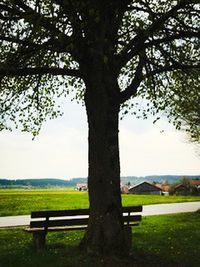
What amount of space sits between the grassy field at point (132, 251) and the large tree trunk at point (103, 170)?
588 millimetres

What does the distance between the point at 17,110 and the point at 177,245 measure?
757 cm

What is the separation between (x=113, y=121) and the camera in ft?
40.6

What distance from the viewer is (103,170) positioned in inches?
472

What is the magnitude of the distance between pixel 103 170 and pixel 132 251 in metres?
2.65

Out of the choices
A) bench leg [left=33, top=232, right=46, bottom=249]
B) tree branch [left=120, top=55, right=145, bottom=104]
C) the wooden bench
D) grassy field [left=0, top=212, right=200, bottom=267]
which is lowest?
grassy field [left=0, top=212, right=200, bottom=267]

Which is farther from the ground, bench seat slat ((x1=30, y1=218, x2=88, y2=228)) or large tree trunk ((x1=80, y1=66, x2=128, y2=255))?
large tree trunk ((x1=80, y1=66, x2=128, y2=255))

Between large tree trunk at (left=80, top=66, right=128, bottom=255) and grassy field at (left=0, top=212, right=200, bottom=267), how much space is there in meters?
0.59

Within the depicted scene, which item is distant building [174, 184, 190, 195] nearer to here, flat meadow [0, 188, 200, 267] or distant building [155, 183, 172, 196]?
distant building [155, 183, 172, 196]

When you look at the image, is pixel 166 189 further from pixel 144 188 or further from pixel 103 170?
pixel 103 170

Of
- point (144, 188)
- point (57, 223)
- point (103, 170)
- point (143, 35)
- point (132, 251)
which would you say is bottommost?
point (132, 251)

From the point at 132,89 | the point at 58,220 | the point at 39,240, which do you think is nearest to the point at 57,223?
the point at 58,220

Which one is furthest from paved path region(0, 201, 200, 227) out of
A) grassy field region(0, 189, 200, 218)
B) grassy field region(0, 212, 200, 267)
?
grassy field region(0, 189, 200, 218)

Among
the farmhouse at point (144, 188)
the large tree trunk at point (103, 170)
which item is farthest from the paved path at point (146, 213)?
the farmhouse at point (144, 188)

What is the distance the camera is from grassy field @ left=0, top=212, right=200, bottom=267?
11.0 m
